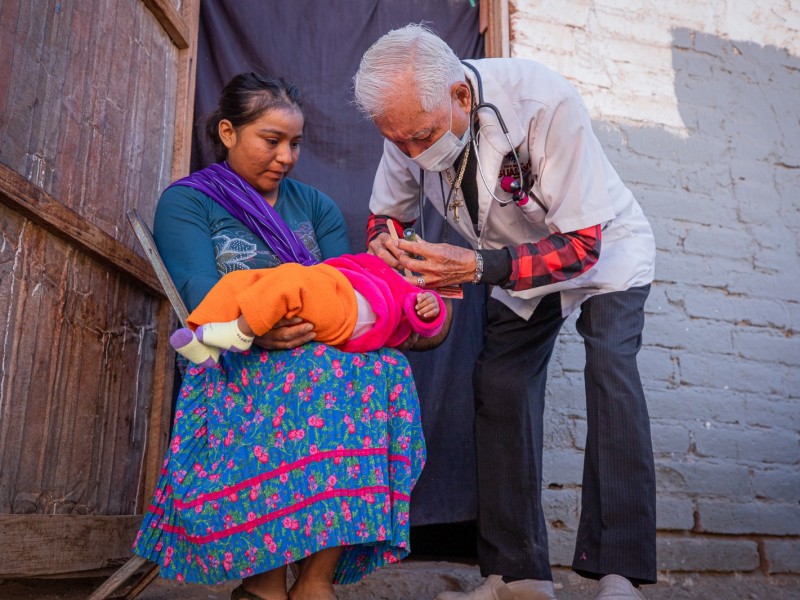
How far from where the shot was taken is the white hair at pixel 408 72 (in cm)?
236

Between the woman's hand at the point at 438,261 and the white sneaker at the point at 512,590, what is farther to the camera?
the white sneaker at the point at 512,590

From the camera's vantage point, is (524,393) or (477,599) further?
(524,393)

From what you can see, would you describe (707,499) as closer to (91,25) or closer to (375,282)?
(375,282)

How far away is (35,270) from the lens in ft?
7.25

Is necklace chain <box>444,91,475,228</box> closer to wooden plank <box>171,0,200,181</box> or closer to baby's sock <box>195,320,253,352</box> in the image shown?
baby's sock <box>195,320,253,352</box>

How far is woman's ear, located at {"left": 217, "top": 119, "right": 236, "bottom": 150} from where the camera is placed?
281 centimetres

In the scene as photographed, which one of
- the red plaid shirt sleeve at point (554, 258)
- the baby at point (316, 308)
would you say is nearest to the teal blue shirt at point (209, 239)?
the baby at point (316, 308)

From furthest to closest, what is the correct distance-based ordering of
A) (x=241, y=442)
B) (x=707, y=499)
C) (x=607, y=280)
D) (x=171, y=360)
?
(x=707, y=499)
(x=171, y=360)
(x=607, y=280)
(x=241, y=442)

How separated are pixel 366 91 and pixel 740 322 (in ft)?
7.07

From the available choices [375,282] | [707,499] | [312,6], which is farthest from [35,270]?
[707,499]

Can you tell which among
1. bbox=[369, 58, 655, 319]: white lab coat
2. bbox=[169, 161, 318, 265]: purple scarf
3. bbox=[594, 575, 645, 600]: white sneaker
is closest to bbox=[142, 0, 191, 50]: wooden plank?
bbox=[169, 161, 318, 265]: purple scarf

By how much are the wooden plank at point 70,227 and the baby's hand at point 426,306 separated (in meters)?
0.95

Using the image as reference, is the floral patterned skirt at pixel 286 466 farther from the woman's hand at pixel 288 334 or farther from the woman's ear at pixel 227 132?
the woman's ear at pixel 227 132

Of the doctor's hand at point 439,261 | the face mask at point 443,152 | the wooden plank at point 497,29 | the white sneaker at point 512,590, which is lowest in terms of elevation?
the white sneaker at point 512,590
